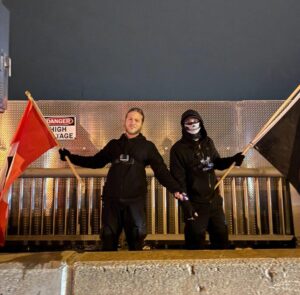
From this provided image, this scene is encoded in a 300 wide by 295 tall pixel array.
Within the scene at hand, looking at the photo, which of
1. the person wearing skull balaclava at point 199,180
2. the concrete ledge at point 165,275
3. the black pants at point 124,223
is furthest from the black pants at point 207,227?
the concrete ledge at point 165,275

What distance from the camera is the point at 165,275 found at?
231cm

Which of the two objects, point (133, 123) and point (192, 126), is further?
point (192, 126)

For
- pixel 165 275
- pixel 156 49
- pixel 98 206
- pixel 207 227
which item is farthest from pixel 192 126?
pixel 156 49

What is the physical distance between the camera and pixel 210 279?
91.2 inches

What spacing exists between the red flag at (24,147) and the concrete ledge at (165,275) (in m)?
1.26

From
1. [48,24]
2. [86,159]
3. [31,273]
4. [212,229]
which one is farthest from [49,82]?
[31,273]

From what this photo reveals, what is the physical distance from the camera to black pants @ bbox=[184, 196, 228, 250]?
366 cm

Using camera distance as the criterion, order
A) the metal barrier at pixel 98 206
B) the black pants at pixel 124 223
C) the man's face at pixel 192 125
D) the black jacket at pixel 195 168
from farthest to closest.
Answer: the metal barrier at pixel 98 206 → the man's face at pixel 192 125 → the black jacket at pixel 195 168 → the black pants at pixel 124 223

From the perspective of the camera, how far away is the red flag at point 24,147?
11.5ft

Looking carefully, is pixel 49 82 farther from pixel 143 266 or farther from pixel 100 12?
pixel 143 266

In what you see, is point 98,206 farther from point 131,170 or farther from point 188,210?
point 188,210

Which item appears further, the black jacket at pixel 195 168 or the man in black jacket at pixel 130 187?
the black jacket at pixel 195 168

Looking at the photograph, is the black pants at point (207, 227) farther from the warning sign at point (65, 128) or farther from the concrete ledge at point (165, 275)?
the warning sign at point (65, 128)

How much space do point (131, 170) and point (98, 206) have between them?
5.98 feet
